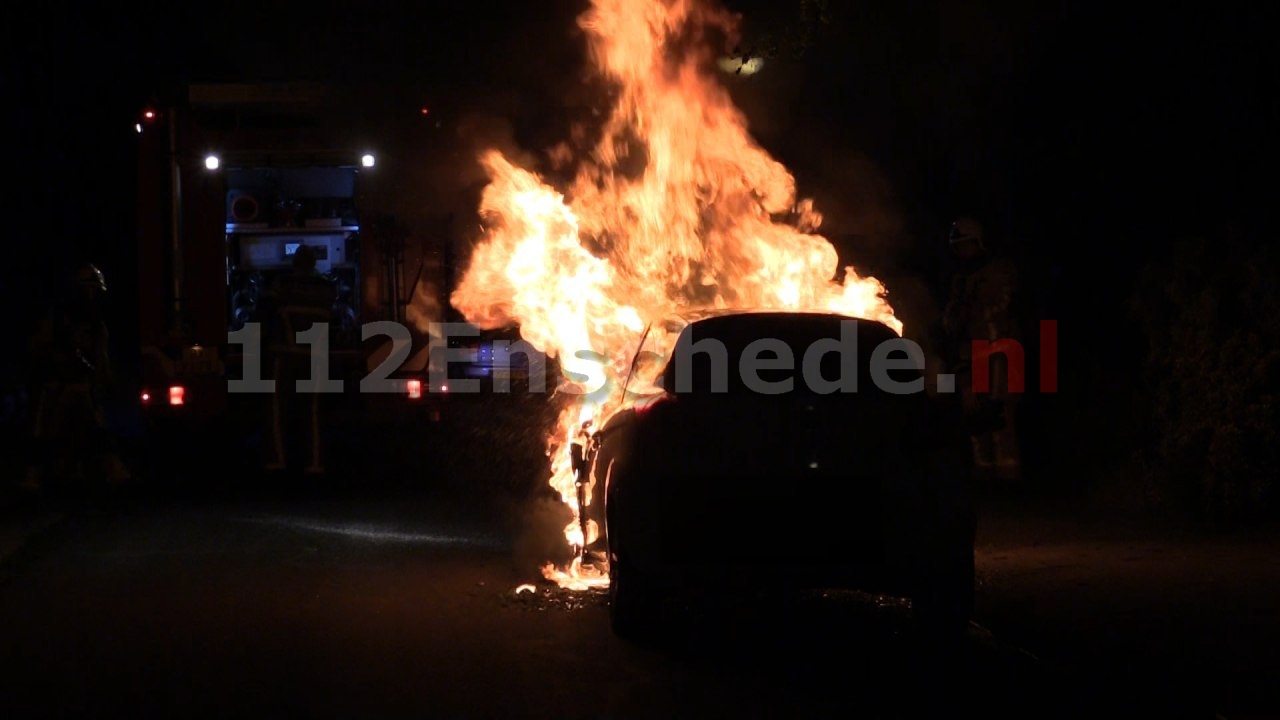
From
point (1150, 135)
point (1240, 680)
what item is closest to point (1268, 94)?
point (1150, 135)

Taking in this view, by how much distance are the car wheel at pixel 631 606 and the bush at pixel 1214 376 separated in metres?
5.28

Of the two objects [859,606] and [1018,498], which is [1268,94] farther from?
[859,606]

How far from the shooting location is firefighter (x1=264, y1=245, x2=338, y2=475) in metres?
14.8

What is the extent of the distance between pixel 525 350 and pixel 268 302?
8.78 feet

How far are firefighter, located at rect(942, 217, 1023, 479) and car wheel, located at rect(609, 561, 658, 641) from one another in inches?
241

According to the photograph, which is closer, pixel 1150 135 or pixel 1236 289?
pixel 1236 289

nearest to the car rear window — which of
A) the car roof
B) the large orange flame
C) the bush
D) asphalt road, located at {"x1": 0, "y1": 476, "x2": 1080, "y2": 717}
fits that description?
the car roof

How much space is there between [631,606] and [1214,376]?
5666 mm

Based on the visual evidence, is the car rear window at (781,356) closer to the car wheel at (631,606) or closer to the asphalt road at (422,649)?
the car wheel at (631,606)

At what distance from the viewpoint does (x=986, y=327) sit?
13.5 metres

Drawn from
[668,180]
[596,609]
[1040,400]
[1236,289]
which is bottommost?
[596,609]

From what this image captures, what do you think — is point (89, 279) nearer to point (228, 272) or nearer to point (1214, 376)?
point (228, 272)

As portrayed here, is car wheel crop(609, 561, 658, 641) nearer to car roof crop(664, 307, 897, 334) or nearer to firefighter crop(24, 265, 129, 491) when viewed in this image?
car roof crop(664, 307, 897, 334)

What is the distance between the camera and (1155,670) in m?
6.89
